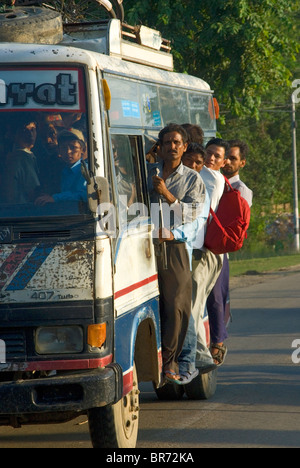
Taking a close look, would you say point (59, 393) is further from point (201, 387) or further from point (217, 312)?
point (217, 312)

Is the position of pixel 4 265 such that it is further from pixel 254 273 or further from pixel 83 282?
pixel 254 273

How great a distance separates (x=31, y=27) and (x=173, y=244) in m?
1.74

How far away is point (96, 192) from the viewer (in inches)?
204

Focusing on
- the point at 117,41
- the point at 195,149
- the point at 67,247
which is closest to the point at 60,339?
the point at 67,247

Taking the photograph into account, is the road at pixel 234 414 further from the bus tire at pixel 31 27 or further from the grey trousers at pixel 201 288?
the bus tire at pixel 31 27

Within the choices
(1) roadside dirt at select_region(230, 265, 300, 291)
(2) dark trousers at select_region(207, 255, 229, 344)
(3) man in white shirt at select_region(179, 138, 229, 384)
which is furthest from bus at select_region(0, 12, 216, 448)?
(1) roadside dirt at select_region(230, 265, 300, 291)

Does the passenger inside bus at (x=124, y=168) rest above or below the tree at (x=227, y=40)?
below

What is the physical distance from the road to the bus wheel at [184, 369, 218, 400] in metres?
0.06

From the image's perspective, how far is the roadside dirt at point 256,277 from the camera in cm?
1825

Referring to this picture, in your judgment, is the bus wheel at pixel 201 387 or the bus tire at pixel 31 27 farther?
the bus wheel at pixel 201 387

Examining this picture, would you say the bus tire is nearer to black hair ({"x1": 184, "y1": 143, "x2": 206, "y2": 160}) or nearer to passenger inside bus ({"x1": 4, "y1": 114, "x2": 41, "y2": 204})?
passenger inside bus ({"x1": 4, "y1": 114, "x2": 41, "y2": 204})

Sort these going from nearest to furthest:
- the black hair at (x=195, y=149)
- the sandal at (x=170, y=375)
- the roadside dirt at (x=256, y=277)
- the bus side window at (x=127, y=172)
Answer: the bus side window at (x=127, y=172) → the sandal at (x=170, y=375) → the black hair at (x=195, y=149) → the roadside dirt at (x=256, y=277)

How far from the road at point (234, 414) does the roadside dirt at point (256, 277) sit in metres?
7.01

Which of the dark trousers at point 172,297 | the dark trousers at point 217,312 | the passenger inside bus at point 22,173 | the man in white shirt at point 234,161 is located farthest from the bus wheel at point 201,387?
the passenger inside bus at point 22,173
